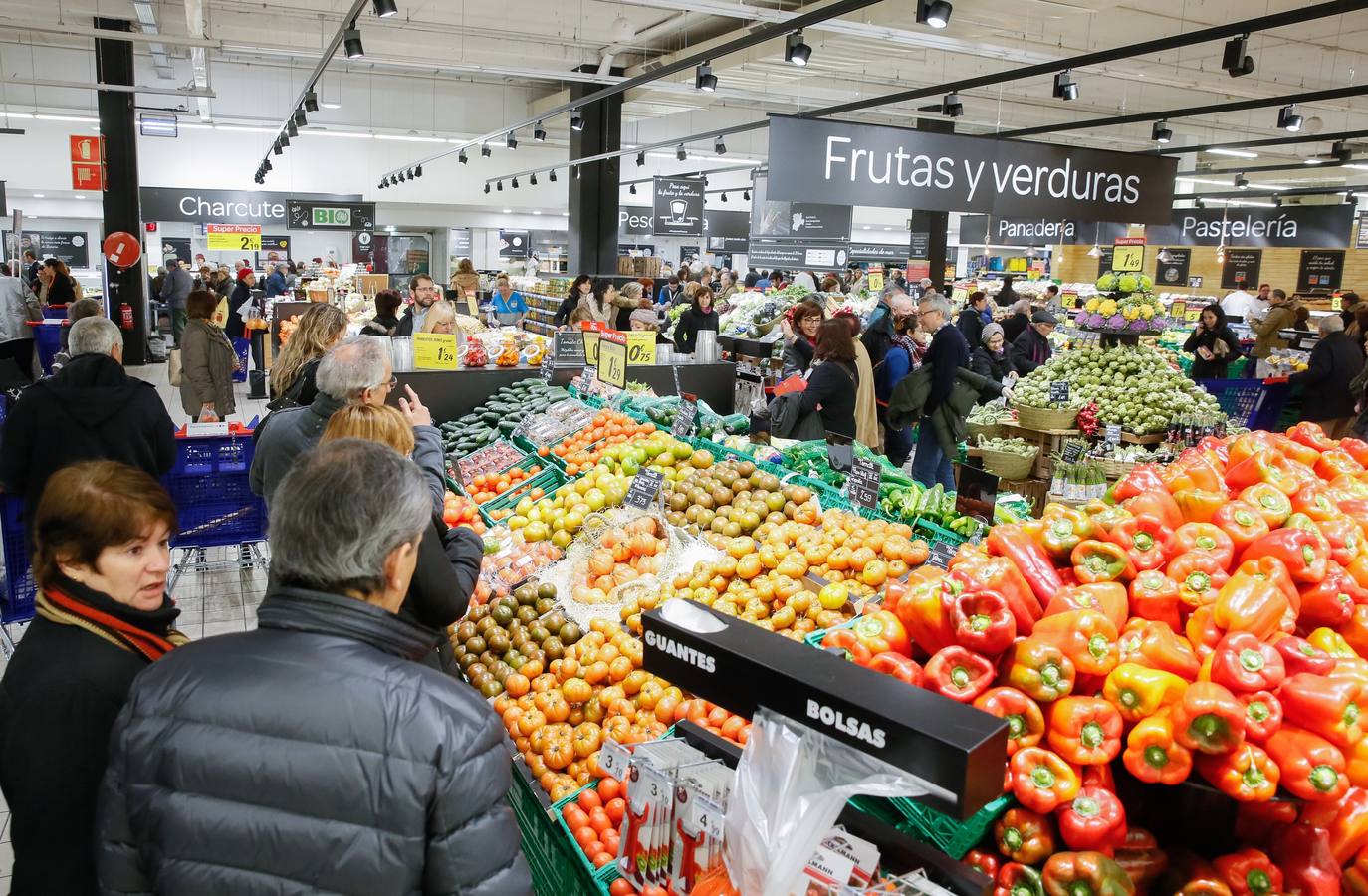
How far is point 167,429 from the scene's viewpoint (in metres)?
4.39

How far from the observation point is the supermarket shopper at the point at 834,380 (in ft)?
18.0

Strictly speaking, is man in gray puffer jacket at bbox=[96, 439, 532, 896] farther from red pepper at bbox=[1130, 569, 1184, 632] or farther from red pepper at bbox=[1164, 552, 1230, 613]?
red pepper at bbox=[1164, 552, 1230, 613]

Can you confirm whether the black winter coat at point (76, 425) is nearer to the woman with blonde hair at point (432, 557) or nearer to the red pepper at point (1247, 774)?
the woman with blonde hair at point (432, 557)

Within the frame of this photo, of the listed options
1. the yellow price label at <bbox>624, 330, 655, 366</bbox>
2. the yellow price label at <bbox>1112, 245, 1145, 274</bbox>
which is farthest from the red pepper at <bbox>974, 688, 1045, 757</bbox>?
the yellow price label at <bbox>1112, 245, 1145, 274</bbox>

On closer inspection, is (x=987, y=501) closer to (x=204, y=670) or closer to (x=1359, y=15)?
(x=204, y=670)

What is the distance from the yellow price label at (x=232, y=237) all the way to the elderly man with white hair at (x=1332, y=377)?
1785 cm

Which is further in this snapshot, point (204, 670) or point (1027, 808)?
point (1027, 808)

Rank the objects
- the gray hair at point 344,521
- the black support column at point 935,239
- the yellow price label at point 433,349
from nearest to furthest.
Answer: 1. the gray hair at point 344,521
2. the yellow price label at point 433,349
3. the black support column at point 935,239

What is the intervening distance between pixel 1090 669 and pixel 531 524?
2.75 meters

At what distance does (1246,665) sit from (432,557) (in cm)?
159

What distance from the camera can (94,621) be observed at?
178cm

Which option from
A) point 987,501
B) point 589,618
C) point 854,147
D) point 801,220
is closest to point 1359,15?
point 801,220

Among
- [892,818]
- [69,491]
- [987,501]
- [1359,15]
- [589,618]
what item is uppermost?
[1359,15]

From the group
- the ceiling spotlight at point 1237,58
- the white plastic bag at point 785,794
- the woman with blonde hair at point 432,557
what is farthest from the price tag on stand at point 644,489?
the ceiling spotlight at point 1237,58
